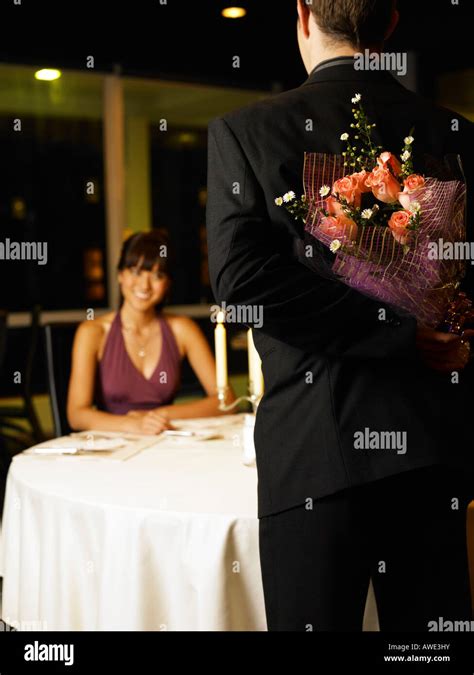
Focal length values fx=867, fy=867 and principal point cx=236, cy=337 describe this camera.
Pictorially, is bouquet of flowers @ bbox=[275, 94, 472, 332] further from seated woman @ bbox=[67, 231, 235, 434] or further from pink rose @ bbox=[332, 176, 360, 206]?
seated woman @ bbox=[67, 231, 235, 434]

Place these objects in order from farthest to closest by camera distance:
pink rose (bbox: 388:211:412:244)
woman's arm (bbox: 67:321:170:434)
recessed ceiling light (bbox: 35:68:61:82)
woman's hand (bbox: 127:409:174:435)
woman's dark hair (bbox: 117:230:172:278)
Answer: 1. recessed ceiling light (bbox: 35:68:61:82)
2. woman's dark hair (bbox: 117:230:172:278)
3. woman's arm (bbox: 67:321:170:434)
4. woman's hand (bbox: 127:409:174:435)
5. pink rose (bbox: 388:211:412:244)

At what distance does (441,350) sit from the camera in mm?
1269

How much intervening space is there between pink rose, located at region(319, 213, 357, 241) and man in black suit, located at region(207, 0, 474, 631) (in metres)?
0.08

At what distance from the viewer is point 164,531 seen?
1752 mm

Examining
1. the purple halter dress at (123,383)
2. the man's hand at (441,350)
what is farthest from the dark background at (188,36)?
the man's hand at (441,350)

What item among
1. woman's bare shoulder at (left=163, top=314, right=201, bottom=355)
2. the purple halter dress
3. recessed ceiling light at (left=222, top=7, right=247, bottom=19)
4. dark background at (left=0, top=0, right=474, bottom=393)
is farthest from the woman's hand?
recessed ceiling light at (left=222, top=7, right=247, bottom=19)

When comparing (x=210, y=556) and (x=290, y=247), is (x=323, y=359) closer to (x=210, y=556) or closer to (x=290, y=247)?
(x=290, y=247)

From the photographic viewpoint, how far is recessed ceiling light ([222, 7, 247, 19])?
20.4ft

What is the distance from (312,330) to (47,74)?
19.5 ft

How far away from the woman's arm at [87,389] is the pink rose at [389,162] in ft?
5.54

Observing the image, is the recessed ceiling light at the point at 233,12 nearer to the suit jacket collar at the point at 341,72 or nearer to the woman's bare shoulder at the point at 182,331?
the woman's bare shoulder at the point at 182,331

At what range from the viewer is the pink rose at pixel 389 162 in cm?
121

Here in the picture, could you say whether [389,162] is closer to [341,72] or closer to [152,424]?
[341,72]

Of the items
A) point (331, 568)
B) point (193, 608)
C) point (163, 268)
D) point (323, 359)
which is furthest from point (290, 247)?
point (163, 268)
